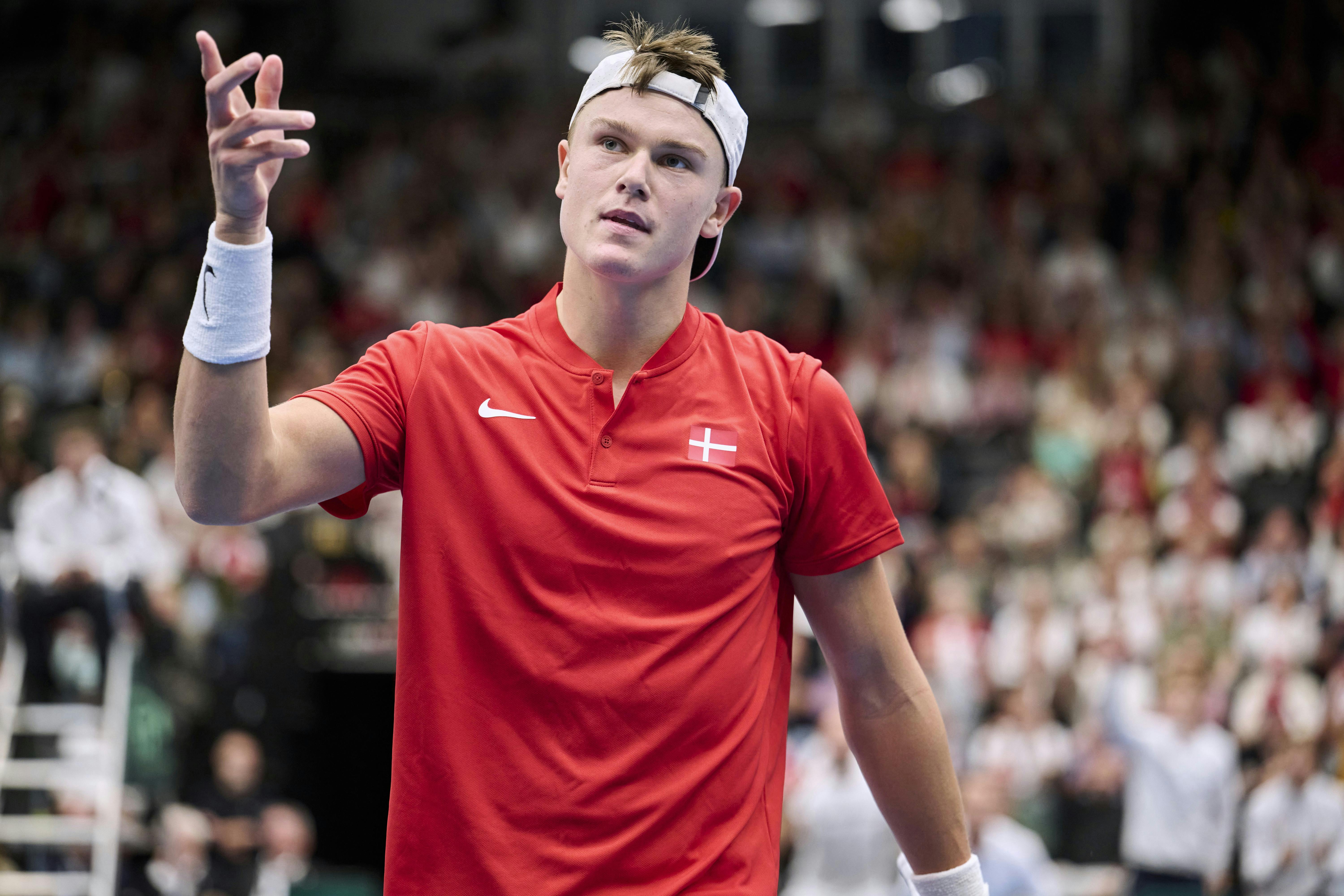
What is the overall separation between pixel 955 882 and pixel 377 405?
1.38 meters

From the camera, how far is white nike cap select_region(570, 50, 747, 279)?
9.20ft

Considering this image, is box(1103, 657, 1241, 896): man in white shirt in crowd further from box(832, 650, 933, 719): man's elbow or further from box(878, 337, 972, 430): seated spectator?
box(832, 650, 933, 719): man's elbow

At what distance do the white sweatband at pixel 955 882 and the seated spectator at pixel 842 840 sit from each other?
6700mm

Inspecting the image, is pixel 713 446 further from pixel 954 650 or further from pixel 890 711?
pixel 954 650

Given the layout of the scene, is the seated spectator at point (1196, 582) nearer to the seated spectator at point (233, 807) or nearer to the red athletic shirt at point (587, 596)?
the seated spectator at point (233, 807)

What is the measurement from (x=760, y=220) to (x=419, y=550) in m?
14.1

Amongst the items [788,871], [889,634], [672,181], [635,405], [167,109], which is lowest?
[788,871]

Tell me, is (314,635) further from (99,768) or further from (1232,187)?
(1232,187)

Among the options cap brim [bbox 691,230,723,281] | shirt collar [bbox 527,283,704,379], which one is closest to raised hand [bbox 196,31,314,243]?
shirt collar [bbox 527,283,704,379]

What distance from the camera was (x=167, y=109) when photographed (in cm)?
1725

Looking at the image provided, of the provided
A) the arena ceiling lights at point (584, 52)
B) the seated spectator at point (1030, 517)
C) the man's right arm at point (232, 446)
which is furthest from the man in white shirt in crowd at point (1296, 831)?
the arena ceiling lights at point (584, 52)

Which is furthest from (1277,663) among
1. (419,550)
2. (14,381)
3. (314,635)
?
(14,381)

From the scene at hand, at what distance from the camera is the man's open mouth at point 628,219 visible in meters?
2.72

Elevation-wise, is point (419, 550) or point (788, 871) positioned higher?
point (419, 550)
